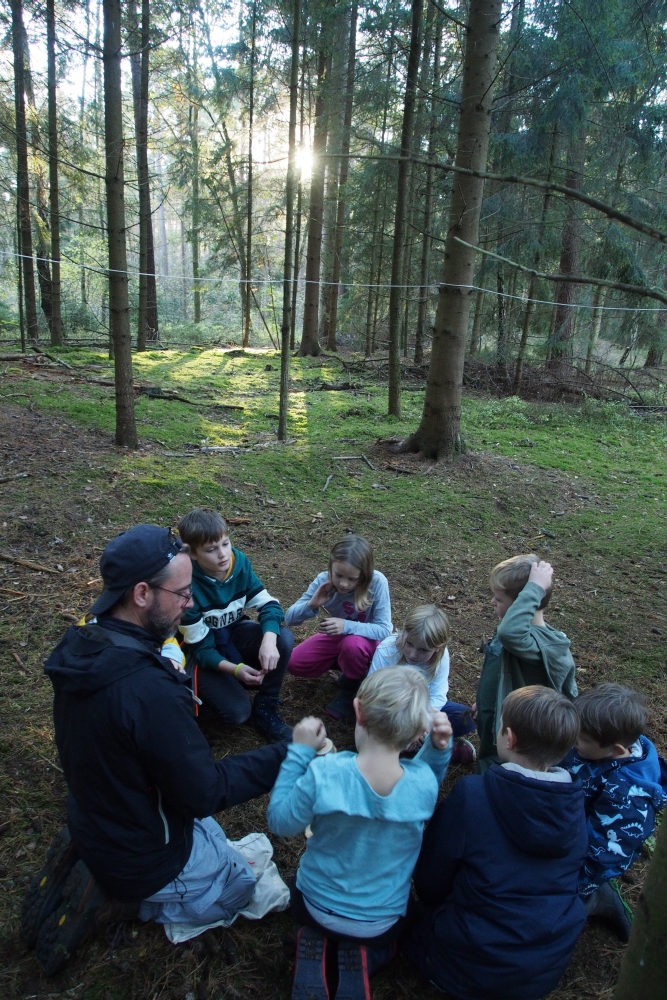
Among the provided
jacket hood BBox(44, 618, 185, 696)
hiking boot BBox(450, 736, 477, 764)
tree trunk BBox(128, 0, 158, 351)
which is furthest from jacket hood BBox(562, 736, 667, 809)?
tree trunk BBox(128, 0, 158, 351)

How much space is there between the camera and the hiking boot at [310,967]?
5.41 ft

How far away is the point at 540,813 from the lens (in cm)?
161

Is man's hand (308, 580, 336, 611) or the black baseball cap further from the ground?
the black baseball cap

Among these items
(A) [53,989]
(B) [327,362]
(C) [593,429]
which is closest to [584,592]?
(A) [53,989]

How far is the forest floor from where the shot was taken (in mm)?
1891

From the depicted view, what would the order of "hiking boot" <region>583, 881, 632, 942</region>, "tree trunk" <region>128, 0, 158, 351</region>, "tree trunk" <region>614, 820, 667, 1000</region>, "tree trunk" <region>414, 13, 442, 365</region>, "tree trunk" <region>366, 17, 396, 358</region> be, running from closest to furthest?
"tree trunk" <region>614, 820, 667, 1000</region> < "hiking boot" <region>583, 881, 632, 942</region> < "tree trunk" <region>414, 13, 442, 365</region> < "tree trunk" <region>128, 0, 158, 351</region> < "tree trunk" <region>366, 17, 396, 358</region>

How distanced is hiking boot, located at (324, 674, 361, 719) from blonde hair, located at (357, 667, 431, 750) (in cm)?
148

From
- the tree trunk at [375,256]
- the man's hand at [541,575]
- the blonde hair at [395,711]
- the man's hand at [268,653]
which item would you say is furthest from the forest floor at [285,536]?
the tree trunk at [375,256]

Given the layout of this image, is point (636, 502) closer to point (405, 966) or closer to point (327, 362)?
point (405, 966)

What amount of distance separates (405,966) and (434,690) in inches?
43.8

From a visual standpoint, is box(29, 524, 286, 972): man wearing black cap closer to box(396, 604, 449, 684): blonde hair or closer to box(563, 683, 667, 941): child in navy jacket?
box(396, 604, 449, 684): blonde hair

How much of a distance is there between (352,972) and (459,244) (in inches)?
276

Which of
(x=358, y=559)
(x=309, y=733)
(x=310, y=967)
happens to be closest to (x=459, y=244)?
(x=358, y=559)

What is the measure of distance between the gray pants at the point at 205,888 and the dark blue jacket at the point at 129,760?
4.1 inches
